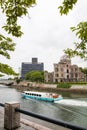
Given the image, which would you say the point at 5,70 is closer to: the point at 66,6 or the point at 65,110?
the point at 66,6

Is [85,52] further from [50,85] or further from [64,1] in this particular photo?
[50,85]

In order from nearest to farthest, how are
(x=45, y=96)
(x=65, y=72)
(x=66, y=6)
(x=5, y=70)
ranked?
(x=66, y=6) → (x=5, y=70) → (x=45, y=96) → (x=65, y=72)

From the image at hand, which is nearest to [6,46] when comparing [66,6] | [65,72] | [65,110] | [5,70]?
[5,70]

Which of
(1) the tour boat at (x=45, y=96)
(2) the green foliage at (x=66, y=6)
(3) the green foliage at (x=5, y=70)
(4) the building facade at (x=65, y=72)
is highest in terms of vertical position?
(4) the building facade at (x=65, y=72)

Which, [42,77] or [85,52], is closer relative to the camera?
[85,52]

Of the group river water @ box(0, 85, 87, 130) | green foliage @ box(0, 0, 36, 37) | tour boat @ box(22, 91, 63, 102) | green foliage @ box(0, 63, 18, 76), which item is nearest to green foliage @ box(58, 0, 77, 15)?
green foliage @ box(0, 0, 36, 37)

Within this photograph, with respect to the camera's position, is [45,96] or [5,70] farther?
[45,96]

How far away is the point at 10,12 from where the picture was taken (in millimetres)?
4539

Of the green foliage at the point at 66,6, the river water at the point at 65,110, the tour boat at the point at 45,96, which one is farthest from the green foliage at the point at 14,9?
the tour boat at the point at 45,96

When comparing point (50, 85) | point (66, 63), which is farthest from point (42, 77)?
point (50, 85)

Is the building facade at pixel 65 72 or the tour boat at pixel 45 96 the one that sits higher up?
the building facade at pixel 65 72

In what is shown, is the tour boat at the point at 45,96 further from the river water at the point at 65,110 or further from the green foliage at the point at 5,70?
the green foliage at the point at 5,70

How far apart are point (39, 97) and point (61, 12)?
48.3 metres

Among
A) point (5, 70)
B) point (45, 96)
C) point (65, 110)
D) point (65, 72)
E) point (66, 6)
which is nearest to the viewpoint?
point (66, 6)
